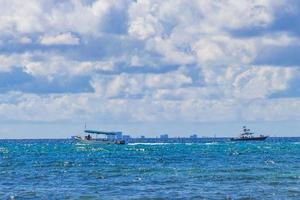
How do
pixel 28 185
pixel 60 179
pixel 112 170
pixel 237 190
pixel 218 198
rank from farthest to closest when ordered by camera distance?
pixel 112 170
pixel 60 179
pixel 28 185
pixel 237 190
pixel 218 198

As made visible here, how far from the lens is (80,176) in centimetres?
8012

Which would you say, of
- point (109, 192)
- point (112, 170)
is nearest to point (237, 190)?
point (109, 192)

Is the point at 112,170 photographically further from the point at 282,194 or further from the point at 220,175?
the point at 282,194

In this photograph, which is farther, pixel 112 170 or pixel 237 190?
pixel 112 170

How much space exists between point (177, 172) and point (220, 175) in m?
7.12

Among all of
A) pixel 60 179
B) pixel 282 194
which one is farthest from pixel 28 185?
pixel 282 194

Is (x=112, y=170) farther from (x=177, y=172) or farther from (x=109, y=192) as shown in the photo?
(x=109, y=192)

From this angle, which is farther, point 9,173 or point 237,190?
point 9,173

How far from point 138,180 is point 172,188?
352 inches

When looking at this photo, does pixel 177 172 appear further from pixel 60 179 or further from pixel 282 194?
pixel 282 194

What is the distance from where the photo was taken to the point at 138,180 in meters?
72.8

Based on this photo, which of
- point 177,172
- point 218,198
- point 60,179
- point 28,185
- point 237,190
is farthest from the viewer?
point 177,172

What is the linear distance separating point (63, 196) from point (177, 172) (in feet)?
84.0

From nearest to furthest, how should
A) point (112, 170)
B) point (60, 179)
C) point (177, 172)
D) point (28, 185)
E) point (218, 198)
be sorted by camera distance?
point (218, 198), point (28, 185), point (60, 179), point (177, 172), point (112, 170)
